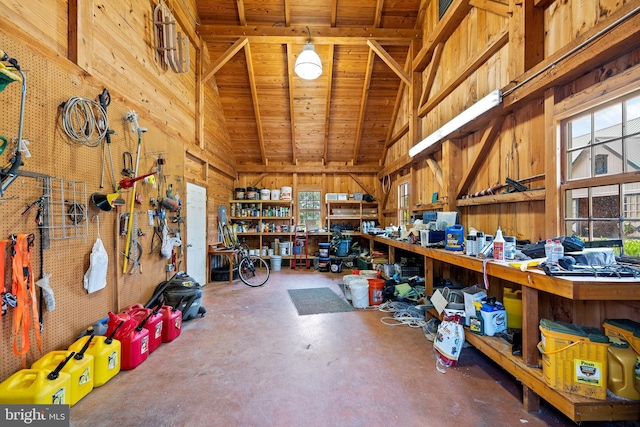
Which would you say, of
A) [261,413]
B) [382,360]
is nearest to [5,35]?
[261,413]

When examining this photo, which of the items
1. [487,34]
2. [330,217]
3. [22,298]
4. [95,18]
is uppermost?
[487,34]

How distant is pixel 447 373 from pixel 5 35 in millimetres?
4253

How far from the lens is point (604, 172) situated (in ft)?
7.04

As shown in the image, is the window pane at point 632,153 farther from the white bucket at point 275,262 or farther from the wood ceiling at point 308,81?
the white bucket at point 275,262

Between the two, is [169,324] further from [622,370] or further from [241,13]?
[241,13]

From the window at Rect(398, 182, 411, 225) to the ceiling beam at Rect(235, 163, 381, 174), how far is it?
1.60 m

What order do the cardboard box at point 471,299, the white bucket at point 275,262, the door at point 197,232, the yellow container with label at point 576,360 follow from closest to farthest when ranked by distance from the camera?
1. the yellow container with label at point 576,360
2. the cardboard box at point 471,299
3. the door at point 197,232
4. the white bucket at point 275,262

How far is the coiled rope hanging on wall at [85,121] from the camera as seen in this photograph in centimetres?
239

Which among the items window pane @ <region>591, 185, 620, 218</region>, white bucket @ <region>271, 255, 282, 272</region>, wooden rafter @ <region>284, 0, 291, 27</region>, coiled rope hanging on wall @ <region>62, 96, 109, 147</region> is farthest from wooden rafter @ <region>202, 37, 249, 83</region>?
window pane @ <region>591, 185, 620, 218</region>

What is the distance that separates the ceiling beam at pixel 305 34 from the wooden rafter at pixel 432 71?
3.43ft

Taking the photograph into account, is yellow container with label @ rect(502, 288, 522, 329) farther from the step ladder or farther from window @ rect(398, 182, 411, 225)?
the step ladder

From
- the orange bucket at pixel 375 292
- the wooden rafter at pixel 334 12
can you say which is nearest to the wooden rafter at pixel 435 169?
the orange bucket at pixel 375 292

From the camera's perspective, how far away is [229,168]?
290 inches

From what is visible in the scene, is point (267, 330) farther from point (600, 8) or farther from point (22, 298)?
point (600, 8)
